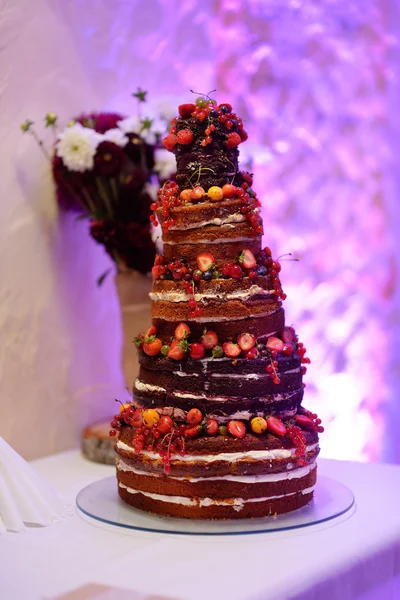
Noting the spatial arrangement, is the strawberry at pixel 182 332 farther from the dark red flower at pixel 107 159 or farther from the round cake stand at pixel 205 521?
the dark red flower at pixel 107 159

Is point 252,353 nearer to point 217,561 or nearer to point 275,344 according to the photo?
point 275,344

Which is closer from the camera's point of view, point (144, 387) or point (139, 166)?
point (144, 387)

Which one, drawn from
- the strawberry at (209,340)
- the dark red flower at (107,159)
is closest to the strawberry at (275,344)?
the strawberry at (209,340)

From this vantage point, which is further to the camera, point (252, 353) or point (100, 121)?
point (100, 121)

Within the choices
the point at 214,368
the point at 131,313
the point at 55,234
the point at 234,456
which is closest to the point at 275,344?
the point at 214,368

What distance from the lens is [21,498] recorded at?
5.38ft

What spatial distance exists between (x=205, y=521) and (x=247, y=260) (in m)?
0.53

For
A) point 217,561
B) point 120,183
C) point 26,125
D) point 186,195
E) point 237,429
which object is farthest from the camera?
point 120,183

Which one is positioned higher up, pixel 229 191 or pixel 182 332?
pixel 229 191

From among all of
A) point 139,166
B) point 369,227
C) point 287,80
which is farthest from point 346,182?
point 139,166

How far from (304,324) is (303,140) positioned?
0.72 metres

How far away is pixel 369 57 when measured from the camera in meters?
3.23

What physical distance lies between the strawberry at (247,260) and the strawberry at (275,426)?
1.02 ft

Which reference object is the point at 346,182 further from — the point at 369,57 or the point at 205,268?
the point at 205,268
